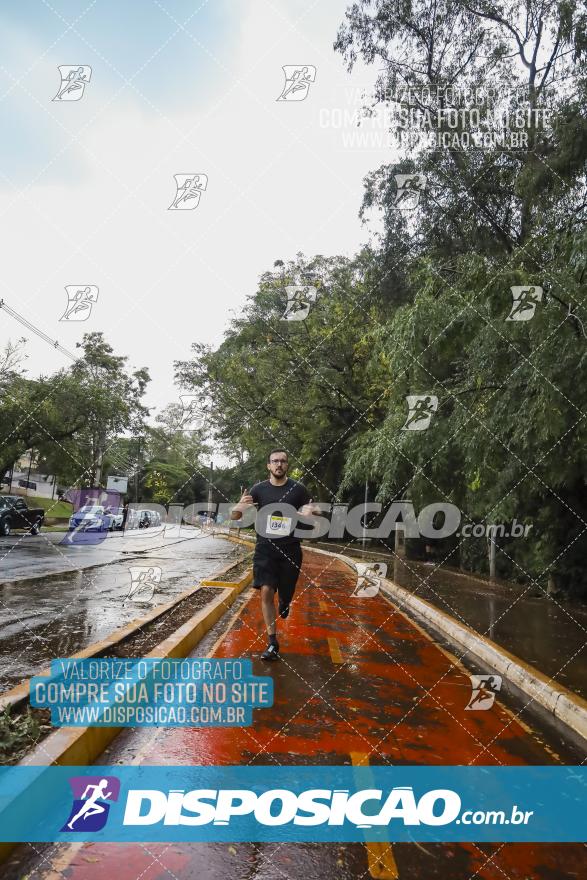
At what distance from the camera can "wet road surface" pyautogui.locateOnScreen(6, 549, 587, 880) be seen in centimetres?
288

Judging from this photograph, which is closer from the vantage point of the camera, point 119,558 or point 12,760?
point 12,760

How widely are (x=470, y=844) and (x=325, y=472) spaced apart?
31.0m

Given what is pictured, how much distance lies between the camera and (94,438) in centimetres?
3422

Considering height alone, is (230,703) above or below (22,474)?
above

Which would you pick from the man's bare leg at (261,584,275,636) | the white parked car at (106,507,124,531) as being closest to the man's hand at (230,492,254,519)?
the man's bare leg at (261,584,275,636)

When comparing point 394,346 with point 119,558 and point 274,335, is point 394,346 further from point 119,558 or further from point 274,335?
point 274,335

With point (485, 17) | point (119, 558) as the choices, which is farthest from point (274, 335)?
A: point (485, 17)

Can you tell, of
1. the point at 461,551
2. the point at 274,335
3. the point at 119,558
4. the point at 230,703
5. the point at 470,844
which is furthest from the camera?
the point at 274,335
